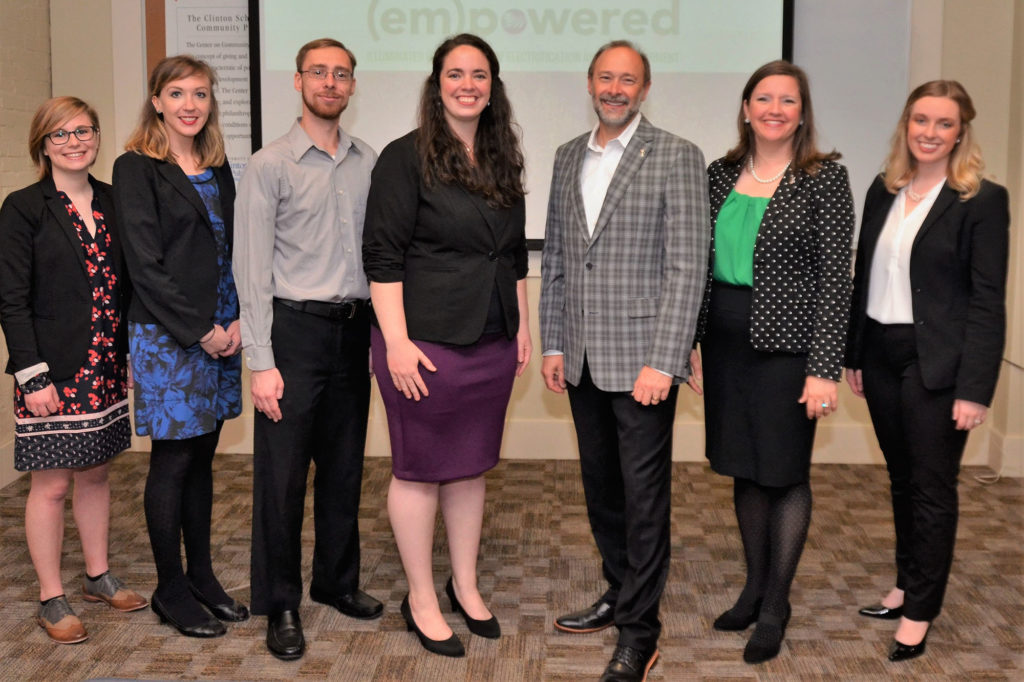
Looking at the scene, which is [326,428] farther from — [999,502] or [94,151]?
[999,502]

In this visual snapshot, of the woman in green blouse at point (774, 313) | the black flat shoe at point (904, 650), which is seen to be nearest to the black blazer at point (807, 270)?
the woman in green blouse at point (774, 313)

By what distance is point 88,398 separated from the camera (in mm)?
2943

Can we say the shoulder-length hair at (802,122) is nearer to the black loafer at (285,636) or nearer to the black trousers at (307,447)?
the black trousers at (307,447)

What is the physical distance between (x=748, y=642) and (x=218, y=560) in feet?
5.93

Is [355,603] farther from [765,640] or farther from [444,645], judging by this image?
[765,640]

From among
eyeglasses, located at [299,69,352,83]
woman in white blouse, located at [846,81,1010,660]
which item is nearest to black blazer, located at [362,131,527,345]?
eyeglasses, located at [299,69,352,83]

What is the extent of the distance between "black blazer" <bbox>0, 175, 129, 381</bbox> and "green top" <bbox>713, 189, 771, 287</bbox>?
171 centimetres

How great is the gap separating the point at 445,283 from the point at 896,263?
1.17 meters

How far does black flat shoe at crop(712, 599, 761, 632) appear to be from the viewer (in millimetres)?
3037

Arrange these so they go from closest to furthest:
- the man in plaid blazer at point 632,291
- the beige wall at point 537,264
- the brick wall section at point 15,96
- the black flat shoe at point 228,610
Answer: the man in plaid blazer at point 632,291, the black flat shoe at point 228,610, the brick wall section at point 15,96, the beige wall at point 537,264

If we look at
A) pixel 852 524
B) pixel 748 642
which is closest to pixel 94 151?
pixel 748 642

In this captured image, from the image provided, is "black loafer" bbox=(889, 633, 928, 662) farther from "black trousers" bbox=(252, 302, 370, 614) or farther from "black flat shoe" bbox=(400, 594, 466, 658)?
"black trousers" bbox=(252, 302, 370, 614)

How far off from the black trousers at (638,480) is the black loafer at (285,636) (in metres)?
0.86

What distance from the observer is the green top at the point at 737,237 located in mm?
2688
